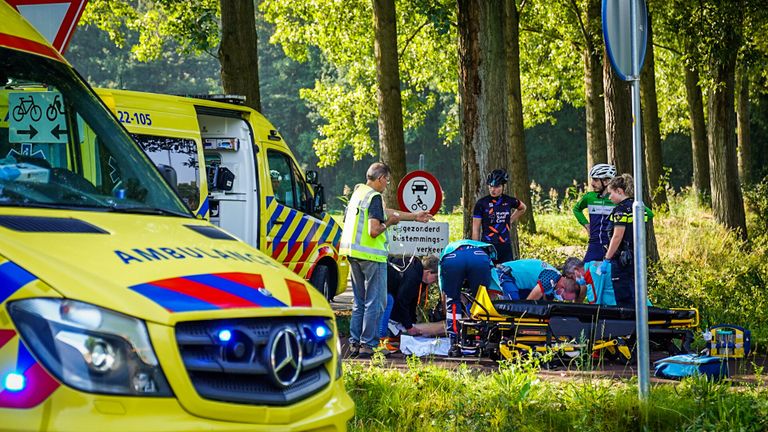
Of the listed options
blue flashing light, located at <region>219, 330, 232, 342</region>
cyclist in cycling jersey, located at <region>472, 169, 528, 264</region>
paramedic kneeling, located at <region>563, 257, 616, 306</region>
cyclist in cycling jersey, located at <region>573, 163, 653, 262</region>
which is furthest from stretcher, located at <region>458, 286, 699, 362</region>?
blue flashing light, located at <region>219, 330, 232, 342</region>

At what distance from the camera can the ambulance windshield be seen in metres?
5.00

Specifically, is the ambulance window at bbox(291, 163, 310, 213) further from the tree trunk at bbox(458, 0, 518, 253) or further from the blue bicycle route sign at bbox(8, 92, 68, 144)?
the blue bicycle route sign at bbox(8, 92, 68, 144)

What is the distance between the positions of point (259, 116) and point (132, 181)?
8597 millimetres

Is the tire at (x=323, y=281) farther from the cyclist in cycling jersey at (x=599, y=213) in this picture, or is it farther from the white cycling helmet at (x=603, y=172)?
the white cycling helmet at (x=603, y=172)

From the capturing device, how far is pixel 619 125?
18219mm

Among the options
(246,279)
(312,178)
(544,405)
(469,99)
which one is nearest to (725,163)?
(469,99)

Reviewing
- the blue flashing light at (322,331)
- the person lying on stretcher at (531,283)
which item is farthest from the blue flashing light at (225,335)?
the person lying on stretcher at (531,283)

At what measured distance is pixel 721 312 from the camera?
12398mm

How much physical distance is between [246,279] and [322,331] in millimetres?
406

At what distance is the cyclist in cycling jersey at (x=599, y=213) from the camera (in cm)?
1169

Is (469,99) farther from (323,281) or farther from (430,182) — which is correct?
(323,281)

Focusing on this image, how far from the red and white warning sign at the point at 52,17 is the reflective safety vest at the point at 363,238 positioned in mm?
3341

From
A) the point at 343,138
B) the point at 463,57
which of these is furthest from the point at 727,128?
the point at 343,138

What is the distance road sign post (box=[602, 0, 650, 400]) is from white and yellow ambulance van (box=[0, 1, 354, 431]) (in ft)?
9.81
